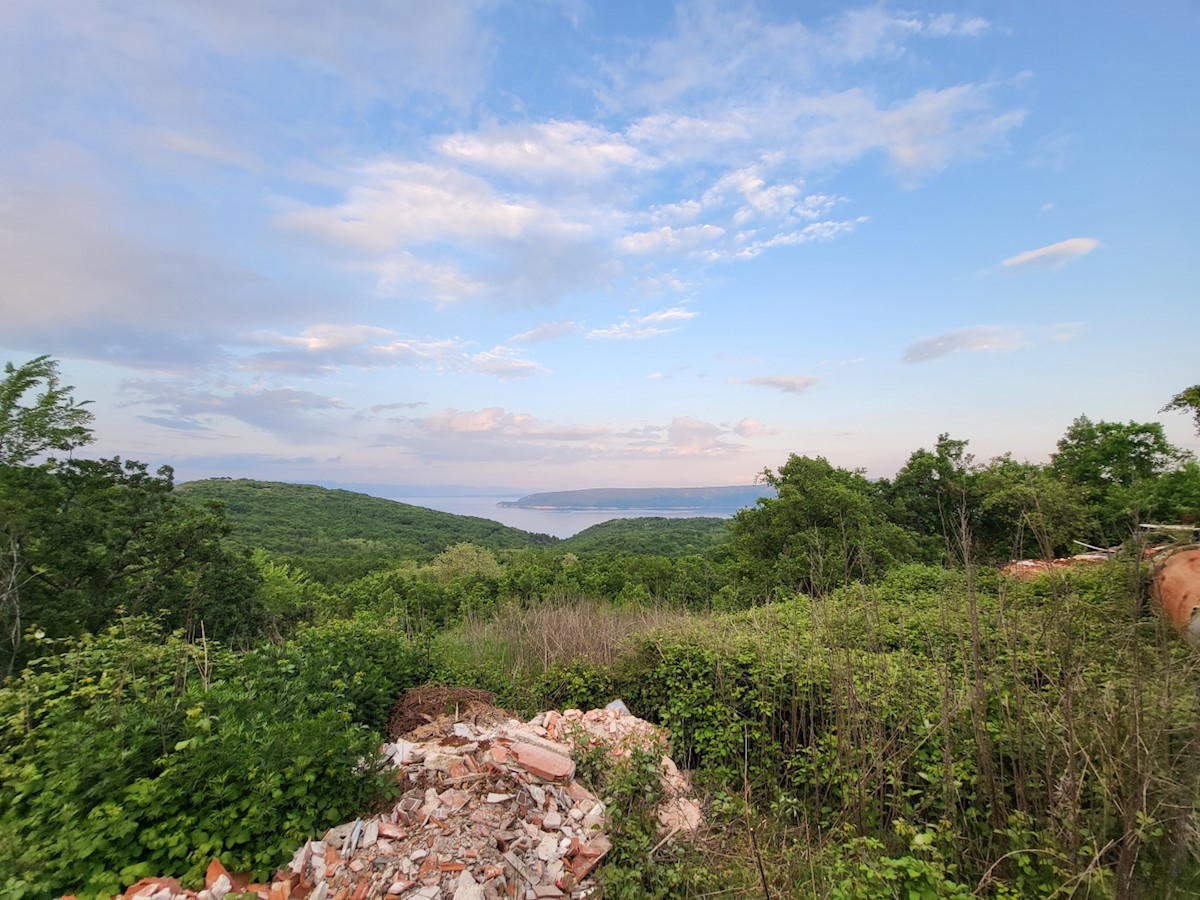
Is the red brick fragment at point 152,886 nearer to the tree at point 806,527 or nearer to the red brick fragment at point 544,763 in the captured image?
the red brick fragment at point 544,763

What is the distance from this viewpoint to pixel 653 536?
92.1ft

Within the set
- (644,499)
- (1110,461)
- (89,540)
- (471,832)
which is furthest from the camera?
(644,499)

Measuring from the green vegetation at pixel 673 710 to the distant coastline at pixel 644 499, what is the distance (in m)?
33.4

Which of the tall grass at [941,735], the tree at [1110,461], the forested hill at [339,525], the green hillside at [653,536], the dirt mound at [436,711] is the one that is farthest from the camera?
the forested hill at [339,525]

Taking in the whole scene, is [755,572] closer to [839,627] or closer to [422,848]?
[839,627]

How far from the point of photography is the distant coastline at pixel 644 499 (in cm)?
4547

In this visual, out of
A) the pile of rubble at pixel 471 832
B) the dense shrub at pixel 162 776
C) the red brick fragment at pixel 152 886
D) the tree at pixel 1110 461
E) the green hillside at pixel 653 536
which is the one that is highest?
the tree at pixel 1110 461

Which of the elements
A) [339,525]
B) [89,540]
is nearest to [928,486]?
[89,540]

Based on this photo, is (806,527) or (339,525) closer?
(806,527)

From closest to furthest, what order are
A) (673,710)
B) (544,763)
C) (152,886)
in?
(152,886) < (544,763) < (673,710)

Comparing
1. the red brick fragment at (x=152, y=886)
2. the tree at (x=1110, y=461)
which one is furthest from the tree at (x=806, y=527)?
the red brick fragment at (x=152, y=886)

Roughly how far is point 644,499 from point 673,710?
5093 cm

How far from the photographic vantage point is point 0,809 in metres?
2.75

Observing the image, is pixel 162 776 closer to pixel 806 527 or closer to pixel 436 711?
pixel 436 711
